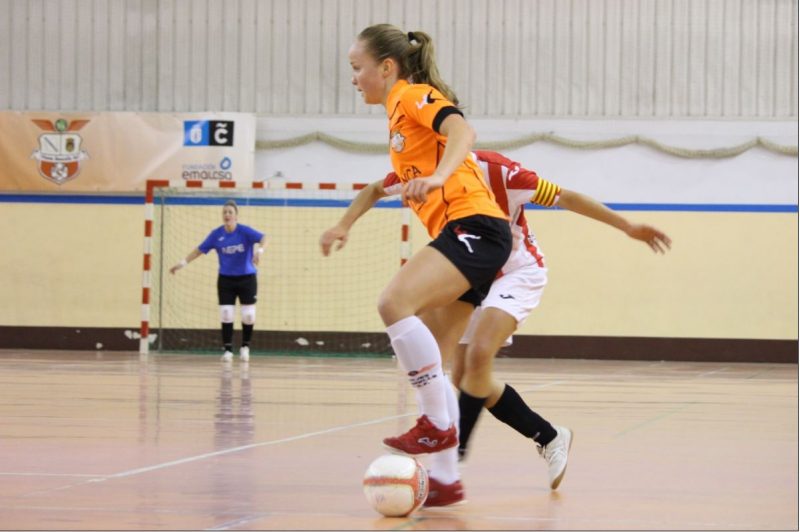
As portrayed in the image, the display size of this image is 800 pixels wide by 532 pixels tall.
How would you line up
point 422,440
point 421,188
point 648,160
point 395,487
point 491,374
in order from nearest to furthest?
point 421,188 < point 395,487 < point 422,440 < point 491,374 < point 648,160

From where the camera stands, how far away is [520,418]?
516cm

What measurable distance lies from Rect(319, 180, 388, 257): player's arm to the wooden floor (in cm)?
89

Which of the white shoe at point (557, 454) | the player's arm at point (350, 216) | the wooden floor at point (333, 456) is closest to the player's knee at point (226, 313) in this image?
the wooden floor at point (333, 456)

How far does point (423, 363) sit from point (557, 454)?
92 centimetres

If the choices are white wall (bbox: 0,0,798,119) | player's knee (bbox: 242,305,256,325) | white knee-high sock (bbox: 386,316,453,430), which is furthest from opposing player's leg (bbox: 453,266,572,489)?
white wall (bbox: 0,0,798,119)

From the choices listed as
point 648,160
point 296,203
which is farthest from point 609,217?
point 296,203

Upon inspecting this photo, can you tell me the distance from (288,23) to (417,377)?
14.1 metres

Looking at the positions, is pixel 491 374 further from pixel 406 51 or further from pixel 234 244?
pixel 234 244

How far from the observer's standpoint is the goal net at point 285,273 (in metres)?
17.8

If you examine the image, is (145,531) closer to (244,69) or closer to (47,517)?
(47,517)

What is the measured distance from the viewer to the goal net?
701 inches

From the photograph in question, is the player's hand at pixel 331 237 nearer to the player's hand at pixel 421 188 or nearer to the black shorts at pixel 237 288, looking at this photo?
the player's hand at pixel 421 188

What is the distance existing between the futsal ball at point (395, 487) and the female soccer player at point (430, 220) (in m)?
0.13

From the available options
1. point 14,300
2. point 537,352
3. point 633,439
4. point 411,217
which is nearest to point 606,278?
point 537,352
